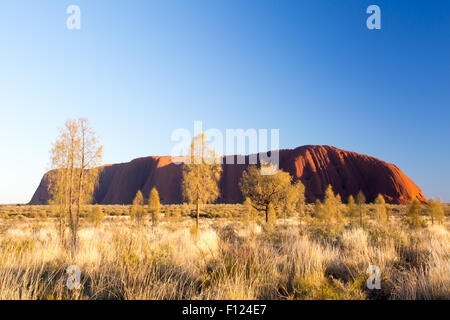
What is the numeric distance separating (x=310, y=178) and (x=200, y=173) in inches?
4160

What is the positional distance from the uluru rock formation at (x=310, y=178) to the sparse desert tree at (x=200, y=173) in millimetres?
95127

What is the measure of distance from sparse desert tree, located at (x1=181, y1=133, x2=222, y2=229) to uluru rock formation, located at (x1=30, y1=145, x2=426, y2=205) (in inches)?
3745

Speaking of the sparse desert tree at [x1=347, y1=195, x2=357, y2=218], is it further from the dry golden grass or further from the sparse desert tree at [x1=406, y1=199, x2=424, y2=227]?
the dry golden grass

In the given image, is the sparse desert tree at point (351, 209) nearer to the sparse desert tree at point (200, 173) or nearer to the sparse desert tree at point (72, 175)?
the sparse desert tree at point (200, 173)

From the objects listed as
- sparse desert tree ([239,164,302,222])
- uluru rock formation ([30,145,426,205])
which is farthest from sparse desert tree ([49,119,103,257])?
uluru rock formation ([30,145,426,205])

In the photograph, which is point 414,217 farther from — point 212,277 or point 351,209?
point 212,277

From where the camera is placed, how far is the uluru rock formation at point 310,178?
110500 millimetres

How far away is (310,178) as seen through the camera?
115 metres

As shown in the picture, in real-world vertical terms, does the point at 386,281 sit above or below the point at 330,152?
below
